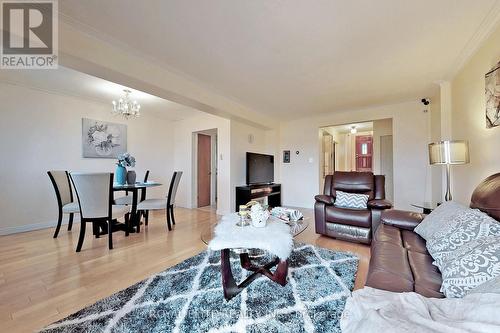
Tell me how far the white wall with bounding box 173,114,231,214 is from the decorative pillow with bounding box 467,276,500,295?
12.8 feet

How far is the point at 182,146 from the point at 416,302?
538 cm

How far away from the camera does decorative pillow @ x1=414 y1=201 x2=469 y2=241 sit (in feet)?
4.96

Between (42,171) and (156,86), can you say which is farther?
(42,171)

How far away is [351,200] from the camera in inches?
117

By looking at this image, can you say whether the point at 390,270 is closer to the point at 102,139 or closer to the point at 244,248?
the point at 244,248

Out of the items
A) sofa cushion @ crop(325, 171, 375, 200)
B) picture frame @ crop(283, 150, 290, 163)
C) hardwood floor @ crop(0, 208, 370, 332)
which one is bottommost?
hardwood floor @ crop(0, 208, 370, 332)

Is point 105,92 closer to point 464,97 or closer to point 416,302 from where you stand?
point 416,302

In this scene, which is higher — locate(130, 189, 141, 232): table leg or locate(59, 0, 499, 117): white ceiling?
locate(59, 0, 499, 117): white ceiling

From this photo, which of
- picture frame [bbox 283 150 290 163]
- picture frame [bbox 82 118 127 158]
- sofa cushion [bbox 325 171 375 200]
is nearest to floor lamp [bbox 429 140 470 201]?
sofa cushion [bbox 325 171 375 200]

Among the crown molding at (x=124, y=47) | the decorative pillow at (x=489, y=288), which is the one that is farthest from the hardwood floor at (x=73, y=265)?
the crown molding at (x=124, y=47)

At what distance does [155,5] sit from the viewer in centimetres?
166

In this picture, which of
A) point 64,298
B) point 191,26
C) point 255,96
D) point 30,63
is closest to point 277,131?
point 255,96

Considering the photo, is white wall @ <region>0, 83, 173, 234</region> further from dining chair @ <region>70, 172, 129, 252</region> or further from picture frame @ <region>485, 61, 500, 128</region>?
picture frame @ <region>485, 61, 500, 128</region>

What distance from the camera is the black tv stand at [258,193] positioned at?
14.5 feet
